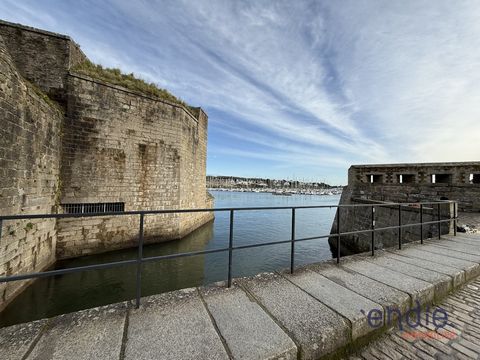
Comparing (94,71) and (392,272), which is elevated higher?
(94,71)

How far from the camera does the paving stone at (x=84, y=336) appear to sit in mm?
1578

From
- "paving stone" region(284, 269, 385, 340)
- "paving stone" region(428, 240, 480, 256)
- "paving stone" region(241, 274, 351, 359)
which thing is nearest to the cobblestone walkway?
"paving stone" region(284, 269, 385, 340)

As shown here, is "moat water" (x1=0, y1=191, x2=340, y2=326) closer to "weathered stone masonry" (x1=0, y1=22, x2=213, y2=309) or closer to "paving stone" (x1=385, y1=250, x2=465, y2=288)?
"weathered stone masonry" (x1=0, y1=22, x2=213, y2=309)

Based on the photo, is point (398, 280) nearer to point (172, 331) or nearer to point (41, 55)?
point (172, 331)

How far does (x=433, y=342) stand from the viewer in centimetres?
202

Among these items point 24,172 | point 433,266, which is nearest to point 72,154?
point 24,172

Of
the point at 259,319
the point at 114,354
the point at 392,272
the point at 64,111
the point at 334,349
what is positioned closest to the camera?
the point at 114,354

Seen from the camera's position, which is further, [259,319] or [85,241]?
[85,241]

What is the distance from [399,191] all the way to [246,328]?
15.0 meters

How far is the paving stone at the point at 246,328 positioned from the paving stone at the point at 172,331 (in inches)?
4.0

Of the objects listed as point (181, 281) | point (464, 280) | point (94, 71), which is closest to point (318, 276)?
point (464, 280)

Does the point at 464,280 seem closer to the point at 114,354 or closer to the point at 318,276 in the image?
the point at 318,276

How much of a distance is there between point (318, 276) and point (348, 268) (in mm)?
678

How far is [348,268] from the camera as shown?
11.1 ft
